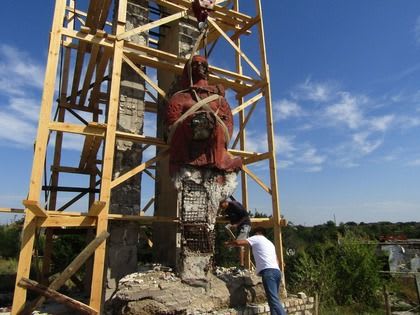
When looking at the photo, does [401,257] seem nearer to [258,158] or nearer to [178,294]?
[258,158]

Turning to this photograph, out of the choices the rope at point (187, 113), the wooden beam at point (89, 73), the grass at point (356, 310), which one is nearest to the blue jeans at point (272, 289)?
the rope at point (187, 113)

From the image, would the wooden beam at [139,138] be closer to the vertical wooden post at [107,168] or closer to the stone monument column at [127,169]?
the vertical wooden post at [107,168]

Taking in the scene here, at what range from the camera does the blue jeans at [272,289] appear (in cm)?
548

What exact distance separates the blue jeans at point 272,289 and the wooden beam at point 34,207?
3592 millimetres

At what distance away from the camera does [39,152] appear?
575 cm

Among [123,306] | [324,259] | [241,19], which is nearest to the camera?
[123,306]

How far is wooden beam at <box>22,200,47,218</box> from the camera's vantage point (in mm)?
4949

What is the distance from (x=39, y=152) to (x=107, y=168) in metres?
1.11

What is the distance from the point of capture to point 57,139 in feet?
31.0

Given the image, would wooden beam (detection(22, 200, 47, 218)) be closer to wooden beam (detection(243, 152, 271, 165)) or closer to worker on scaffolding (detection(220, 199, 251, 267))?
worker on scaffolding (detection(220, 199, 251, 267))

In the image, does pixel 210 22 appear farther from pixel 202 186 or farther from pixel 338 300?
pixel 338 300

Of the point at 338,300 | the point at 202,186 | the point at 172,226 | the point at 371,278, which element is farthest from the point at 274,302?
the point at 371,278

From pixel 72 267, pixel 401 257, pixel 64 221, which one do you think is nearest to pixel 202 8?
pixel 64 221

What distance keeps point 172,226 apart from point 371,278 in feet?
27.0
